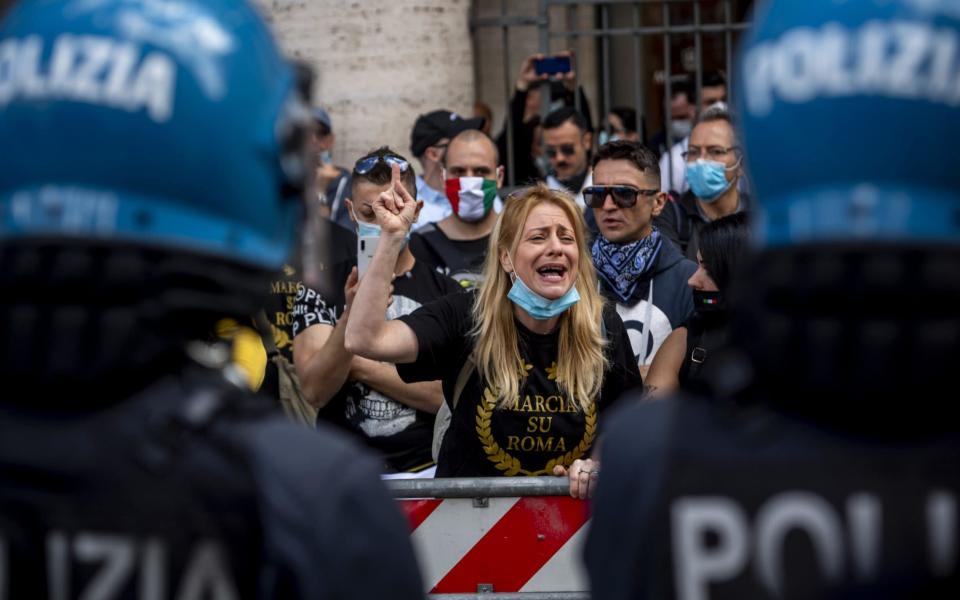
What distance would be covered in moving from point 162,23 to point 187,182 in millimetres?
205

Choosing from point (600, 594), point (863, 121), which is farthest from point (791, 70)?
point (600, 594)

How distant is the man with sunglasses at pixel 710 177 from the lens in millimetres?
6906

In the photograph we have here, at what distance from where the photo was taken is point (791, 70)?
1.84 m

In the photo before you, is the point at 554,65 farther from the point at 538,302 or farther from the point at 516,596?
the point at 516,596

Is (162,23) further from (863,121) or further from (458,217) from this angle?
(458,217)

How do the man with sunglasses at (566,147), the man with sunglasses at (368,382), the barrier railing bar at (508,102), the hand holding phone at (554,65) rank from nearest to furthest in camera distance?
the man with sunglasses at (368,382) → the man with sunglasses at (566,147) → the hand holding phone at (554,65) → the barrier railing bar at (508,102)

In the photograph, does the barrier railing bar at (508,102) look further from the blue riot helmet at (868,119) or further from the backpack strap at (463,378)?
the blue riot helmet at (868,119)

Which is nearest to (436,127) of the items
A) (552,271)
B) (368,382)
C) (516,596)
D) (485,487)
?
(368,382)

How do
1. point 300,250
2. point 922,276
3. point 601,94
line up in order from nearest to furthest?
point 922,276, point 300,250, point 601,94

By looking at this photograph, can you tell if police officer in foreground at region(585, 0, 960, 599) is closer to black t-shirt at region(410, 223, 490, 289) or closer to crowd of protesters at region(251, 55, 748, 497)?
crowd of protesters at region(251, 55, 748, 497)

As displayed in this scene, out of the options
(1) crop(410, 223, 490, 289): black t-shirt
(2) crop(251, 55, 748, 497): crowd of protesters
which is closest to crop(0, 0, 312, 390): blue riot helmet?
(2) crop(251, 55, 748, 497): crowd of protesters

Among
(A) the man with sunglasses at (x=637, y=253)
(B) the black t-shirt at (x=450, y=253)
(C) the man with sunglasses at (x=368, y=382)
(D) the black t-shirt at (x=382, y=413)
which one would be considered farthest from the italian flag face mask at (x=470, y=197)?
(D) the black t-shirt at (x=382, y=413)

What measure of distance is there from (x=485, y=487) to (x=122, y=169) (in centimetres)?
277

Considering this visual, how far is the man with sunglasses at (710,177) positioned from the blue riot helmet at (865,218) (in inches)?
192
